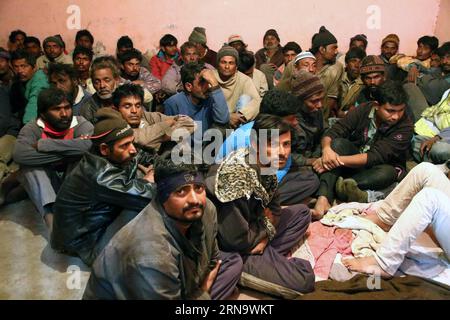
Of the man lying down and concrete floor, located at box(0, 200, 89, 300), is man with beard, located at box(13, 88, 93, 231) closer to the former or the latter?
concrete floor, located at box(0, 200, 89, 300)

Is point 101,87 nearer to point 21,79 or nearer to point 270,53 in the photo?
point 21,79

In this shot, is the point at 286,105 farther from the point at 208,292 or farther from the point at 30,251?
the point at 30,251

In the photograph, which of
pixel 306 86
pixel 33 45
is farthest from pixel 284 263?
pixel 33 45

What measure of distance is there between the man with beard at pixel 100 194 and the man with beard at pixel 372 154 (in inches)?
56.8

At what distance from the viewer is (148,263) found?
1653 millimetres

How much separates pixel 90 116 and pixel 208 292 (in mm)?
1868

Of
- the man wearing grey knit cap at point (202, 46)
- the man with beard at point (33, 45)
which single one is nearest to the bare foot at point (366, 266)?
the man wearing grey knit cap at point (202, 46)

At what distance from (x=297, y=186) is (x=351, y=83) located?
2001mm

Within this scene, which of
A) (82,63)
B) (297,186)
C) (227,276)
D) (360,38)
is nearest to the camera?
(227,276)

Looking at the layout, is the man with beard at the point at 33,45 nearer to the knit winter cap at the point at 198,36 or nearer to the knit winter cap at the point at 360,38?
the knit winter cap at the point at 198,36

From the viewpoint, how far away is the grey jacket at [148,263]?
1668mm

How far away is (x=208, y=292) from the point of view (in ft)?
6.88

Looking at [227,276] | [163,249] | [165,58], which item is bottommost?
[227,276]

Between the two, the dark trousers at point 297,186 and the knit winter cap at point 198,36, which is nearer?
the dark trousers at point 297,186
